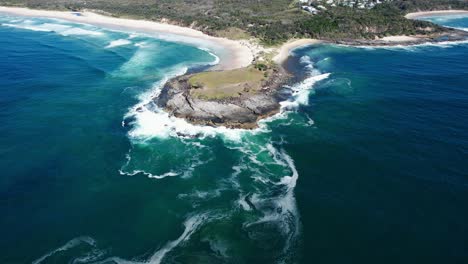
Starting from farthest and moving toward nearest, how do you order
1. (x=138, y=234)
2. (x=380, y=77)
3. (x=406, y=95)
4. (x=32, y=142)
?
(x=380, y=77) → (x=406, y=95) → (x=32, y=142) → (x=138, y=234)

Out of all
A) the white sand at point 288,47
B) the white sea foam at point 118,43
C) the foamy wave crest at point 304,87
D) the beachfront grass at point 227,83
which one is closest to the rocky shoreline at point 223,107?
the beachfront grass at point 227,83

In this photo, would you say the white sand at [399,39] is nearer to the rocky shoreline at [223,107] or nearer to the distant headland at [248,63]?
the distant headland at [248,63]

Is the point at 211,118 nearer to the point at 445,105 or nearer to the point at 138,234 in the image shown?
the point at 138,234

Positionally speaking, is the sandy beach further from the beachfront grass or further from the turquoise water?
the beachfront grass

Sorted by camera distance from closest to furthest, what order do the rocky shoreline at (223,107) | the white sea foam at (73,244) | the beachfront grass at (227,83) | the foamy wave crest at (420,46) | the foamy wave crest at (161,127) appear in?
the white sea foam at (73,244), the foamy wave crest at (161,127), the rocky shoreline at (223,107), the beachfront grass at (227,83), the foamy wave crest at (420,46)

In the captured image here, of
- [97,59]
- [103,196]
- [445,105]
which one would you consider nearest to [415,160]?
[445,105]

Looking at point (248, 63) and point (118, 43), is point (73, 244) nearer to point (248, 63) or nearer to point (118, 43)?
point (248, 63)
